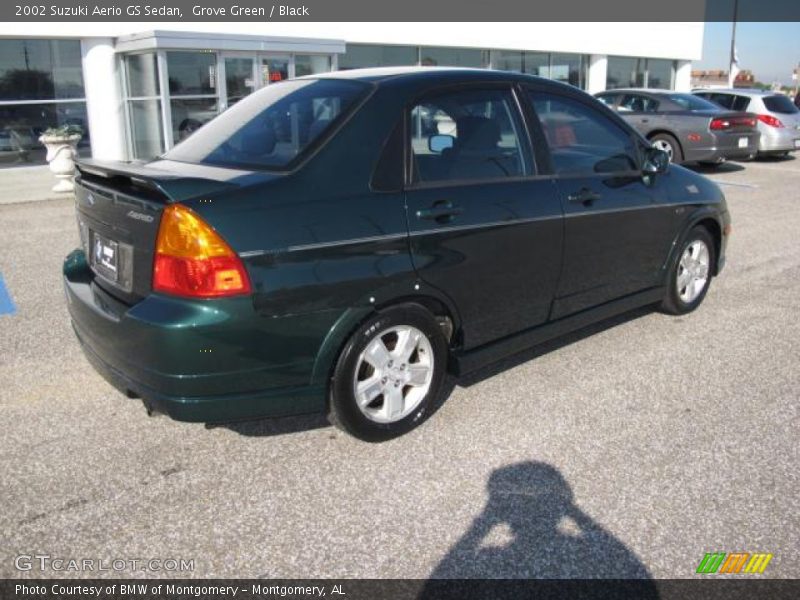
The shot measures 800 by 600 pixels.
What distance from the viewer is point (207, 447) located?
346cm

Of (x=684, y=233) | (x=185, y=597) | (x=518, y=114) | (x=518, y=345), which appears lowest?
(x=185, y=597)

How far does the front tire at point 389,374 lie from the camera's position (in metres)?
3.24

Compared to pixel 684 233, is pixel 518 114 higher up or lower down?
higher up

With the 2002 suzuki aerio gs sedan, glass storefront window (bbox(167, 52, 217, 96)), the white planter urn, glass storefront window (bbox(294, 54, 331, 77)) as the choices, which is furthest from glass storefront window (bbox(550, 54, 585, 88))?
the 2002 suzuki aerio gs sedan

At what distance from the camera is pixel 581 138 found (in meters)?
4.33

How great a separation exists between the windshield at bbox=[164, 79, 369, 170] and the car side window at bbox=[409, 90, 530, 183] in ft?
1.19

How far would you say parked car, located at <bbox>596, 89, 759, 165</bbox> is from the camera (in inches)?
539

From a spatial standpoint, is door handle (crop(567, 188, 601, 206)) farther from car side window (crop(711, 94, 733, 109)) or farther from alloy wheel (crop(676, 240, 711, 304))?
car side window (crop(711, 94, 733, 109))

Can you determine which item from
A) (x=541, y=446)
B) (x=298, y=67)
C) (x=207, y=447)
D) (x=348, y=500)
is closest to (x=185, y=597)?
(x=348, y=500)

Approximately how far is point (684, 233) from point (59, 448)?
4010mm

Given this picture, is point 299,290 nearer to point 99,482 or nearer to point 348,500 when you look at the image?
point 348,500

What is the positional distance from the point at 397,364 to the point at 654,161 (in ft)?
7.73

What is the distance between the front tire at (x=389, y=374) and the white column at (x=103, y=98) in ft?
38.7


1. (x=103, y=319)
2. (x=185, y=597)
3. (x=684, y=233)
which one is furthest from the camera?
(x=684, y=233)
